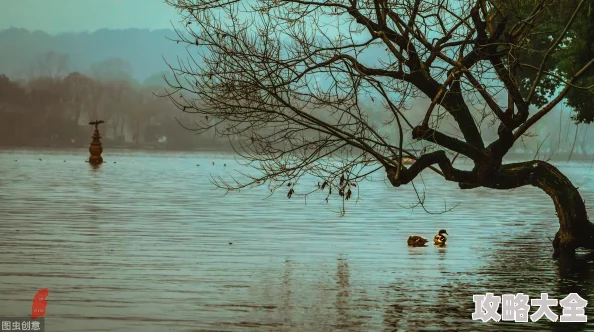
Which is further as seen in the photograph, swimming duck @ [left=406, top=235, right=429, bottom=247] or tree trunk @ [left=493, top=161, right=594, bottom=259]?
swimming duck @ [left=406, top=235, right=429, bottom=247]

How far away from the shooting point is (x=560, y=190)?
21375mm

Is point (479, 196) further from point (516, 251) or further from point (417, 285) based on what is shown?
point (417, 285)

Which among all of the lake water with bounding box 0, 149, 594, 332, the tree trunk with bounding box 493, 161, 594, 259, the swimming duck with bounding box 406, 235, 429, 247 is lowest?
the lake water with bounding box 0, 149, 594, 332

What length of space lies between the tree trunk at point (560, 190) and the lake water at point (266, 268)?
48 cm

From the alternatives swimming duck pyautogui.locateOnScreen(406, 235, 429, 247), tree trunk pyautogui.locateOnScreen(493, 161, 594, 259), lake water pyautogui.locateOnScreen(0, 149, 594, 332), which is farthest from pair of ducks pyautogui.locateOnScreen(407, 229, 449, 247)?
tree trunk pyautogui.locateOnScreen(493, 161, 594, 259)

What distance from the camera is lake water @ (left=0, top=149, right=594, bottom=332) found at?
13.8 meters

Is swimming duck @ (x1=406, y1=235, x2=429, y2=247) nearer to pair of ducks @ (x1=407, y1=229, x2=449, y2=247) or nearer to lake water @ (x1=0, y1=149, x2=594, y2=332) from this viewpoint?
pair of ducks @ (x1=407, y1=229, x2=449, y2=247)

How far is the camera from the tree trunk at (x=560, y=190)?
21.2 metres

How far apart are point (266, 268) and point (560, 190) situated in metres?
5.74

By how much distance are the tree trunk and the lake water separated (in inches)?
18.7

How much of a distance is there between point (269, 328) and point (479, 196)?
42.4 metres

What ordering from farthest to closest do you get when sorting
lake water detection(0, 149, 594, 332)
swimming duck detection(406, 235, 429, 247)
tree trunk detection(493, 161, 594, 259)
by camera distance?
swimming duck detection(406, 235, 429, 247) < tree trunk detection(493, 161, 594, 259) < lake water detection(0, 149, 594, 332)

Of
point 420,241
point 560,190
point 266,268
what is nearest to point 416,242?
point 420,241

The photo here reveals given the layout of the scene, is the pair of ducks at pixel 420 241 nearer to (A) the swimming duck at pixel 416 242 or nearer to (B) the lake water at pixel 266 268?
(A) the swimming duck at pixel 416 242
